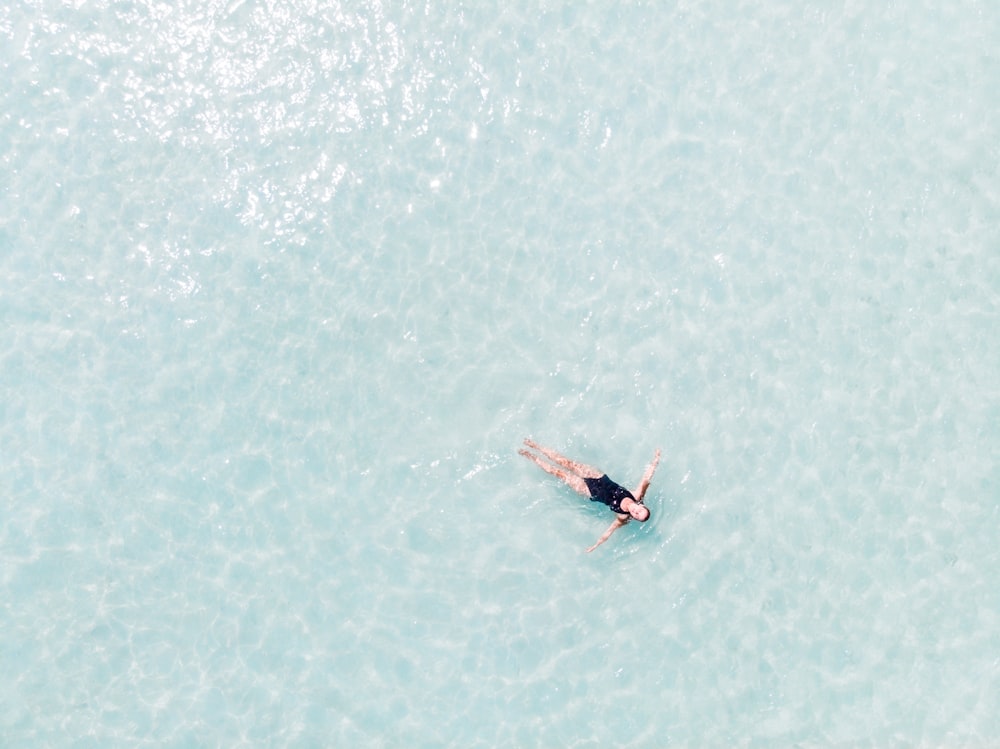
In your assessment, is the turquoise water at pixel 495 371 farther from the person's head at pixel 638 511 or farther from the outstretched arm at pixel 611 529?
the person's head at pixel 638 511

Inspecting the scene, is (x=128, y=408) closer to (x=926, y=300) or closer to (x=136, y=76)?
(x=136, y=76)

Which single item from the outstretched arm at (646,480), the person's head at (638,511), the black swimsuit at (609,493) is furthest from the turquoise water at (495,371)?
the person's head at (638,511)

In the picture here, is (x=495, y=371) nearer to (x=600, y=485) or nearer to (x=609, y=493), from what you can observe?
(x=600, y=485)

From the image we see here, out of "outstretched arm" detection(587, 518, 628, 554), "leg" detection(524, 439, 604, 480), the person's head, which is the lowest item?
"outstretched arm" detection(587, 518, 628, 554)

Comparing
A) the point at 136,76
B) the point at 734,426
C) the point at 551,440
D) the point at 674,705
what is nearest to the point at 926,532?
the point at 734,426

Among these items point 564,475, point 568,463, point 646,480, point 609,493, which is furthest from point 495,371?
point 646,480

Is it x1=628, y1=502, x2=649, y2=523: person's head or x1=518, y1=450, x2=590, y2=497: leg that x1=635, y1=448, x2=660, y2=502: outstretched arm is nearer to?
x1=628, y1=502, x2=649, y2=523: person's head

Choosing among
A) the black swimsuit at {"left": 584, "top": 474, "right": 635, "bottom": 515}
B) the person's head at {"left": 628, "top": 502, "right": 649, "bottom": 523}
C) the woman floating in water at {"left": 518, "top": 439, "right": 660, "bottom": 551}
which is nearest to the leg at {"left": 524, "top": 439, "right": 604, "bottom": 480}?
the woman floating in water at {"left": 518, "top": 439, "right": 660, "bottom": 551}
